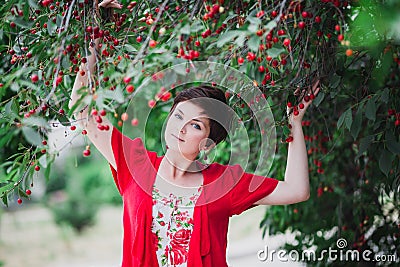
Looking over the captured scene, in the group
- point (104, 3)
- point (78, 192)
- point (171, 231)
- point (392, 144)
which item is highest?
point (78, 192)

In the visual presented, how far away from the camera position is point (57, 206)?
715cm

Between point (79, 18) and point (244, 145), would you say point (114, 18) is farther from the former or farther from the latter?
point (244, 145)

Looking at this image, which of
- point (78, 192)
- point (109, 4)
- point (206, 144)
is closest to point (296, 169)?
point (206, 144)

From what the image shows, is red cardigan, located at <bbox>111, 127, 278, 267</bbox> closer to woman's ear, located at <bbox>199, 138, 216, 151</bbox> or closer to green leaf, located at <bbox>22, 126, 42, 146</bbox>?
woman's ear, located at <bbox>199, 138, 216, 151</bbox>

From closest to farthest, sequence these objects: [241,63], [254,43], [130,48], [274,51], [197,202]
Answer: [254,43], [274,51], [241,63], [130,48], [197,202]

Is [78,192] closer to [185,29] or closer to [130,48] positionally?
[130,48]

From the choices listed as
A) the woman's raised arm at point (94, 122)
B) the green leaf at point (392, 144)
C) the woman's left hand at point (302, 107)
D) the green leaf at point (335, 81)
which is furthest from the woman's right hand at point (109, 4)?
the green leaf at point (392, 144)

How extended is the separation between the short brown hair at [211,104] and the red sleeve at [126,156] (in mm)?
Answer: 132

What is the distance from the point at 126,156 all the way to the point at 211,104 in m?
0.25

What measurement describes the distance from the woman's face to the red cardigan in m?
0.10

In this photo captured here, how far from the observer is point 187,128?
58.6 inches

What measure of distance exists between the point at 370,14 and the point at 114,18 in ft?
2.03

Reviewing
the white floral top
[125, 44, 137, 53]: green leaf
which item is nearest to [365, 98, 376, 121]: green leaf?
the white floral top

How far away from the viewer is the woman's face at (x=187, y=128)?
4.88 ft
